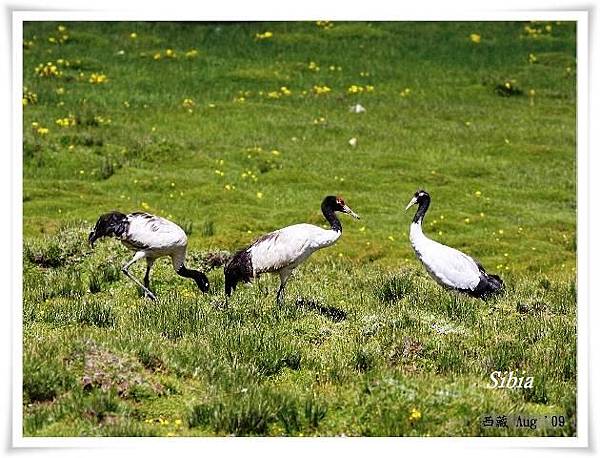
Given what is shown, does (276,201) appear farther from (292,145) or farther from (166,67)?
(166,67)

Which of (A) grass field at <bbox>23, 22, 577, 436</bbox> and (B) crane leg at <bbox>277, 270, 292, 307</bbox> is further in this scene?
(B) crane leg at <bbox>277, 270, 292, 307</bbox>

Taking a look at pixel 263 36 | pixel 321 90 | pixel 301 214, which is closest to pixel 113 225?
pixel 301 214

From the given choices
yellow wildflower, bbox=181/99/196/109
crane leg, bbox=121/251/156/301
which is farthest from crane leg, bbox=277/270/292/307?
yellow wildflower, bbox=181/99/196/109

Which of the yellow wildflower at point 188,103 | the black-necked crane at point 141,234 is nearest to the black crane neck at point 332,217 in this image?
the black-necked crane at point 141,234

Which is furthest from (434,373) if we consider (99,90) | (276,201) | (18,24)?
(99,90)

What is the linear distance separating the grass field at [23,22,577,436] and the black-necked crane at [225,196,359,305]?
1.66ft

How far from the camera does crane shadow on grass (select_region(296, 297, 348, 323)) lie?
1711 cm

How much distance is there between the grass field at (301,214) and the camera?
14.0 m

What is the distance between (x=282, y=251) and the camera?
675 inches

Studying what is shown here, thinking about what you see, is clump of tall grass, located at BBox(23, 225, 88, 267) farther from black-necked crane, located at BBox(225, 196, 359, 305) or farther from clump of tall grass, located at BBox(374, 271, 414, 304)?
clump of tall grass, located at BBox(374, 271, 414, 304)

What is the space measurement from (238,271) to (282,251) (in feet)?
2.88

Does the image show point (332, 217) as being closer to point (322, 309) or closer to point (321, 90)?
point (322, 309)
